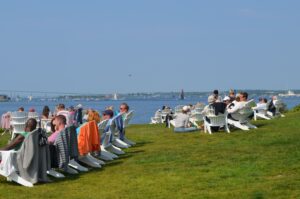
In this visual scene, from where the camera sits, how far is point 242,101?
17.8m

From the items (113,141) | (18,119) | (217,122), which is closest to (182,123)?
(217,122)

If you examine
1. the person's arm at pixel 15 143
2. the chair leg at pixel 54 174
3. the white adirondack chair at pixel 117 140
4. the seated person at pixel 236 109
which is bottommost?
the chair leg at pixel 54 174

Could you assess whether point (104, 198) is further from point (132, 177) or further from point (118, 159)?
point (118, 159)

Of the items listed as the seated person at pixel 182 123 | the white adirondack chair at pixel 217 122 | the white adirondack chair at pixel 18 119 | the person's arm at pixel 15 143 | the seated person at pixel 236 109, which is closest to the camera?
the person's arm at pixel 15 143

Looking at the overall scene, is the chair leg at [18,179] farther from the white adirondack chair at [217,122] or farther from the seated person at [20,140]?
the white adirondack chair at [217,122]

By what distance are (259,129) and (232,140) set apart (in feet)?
8.92

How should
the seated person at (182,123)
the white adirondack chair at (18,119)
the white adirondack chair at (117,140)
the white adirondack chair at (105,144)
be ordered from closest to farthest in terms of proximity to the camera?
the white adirondack chair at (105,144)
the white adirondack chair at (117,140)
the seated person at (182,123)
the white adirondack chair at (18,119)

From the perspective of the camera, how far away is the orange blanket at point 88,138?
39.7 ft

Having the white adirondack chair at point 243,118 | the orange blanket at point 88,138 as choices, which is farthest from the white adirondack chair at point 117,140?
the white adirondack chair at point 243,118

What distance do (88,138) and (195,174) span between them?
3.24 metres

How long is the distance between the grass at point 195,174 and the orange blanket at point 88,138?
557 millimetres

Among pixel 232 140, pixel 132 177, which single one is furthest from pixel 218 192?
pixel 232 140

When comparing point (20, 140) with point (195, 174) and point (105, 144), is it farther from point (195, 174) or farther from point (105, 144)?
point (105, 144)

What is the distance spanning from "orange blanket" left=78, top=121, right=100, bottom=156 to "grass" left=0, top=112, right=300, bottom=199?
557mm
